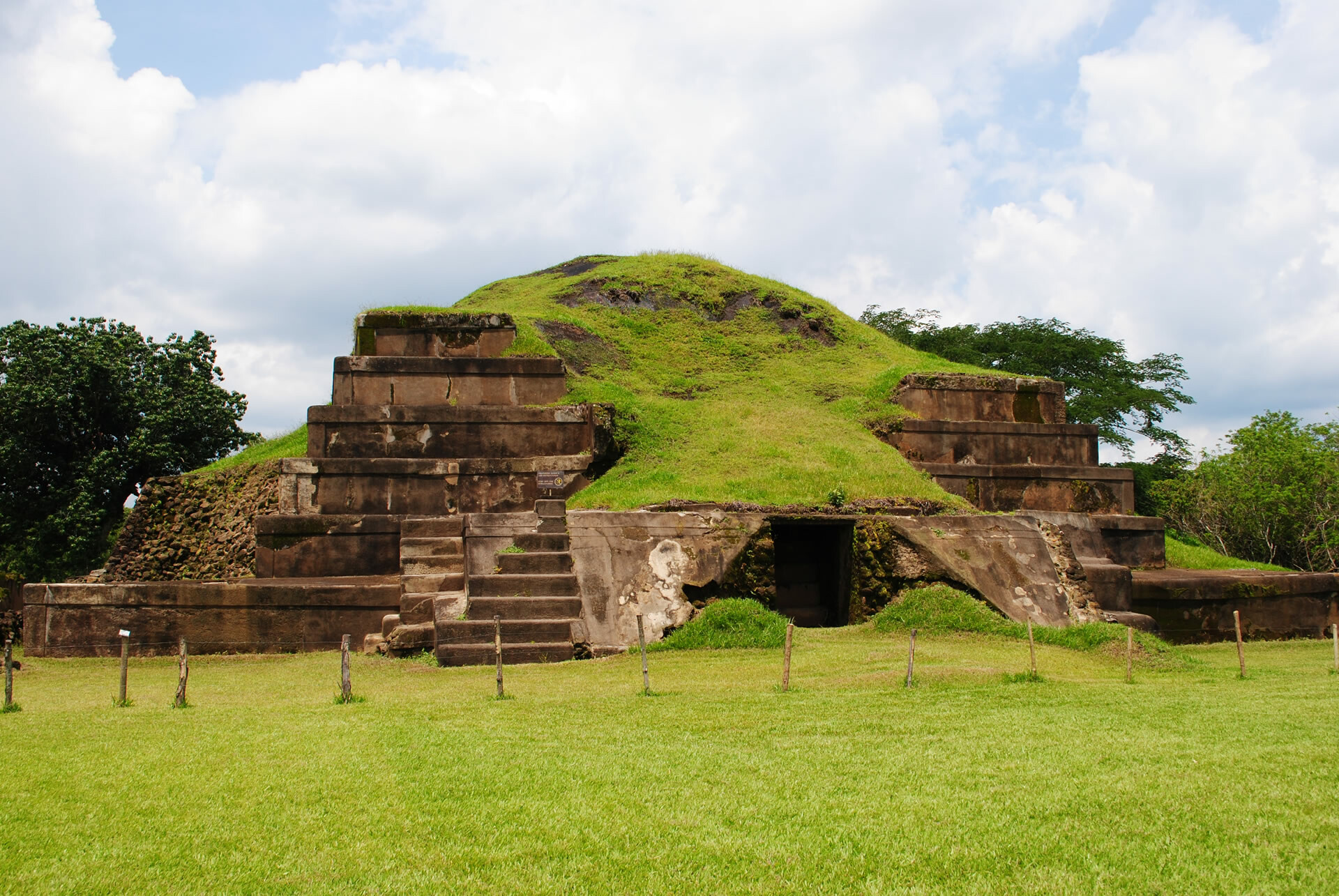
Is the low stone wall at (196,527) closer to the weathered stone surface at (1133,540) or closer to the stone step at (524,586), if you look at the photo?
the stone step at (524,586)

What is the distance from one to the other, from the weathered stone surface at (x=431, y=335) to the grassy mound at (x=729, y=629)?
6947 mm

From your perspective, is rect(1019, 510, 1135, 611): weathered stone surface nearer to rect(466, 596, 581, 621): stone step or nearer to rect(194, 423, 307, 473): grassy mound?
rect(466, 596, 581, 621): stone step

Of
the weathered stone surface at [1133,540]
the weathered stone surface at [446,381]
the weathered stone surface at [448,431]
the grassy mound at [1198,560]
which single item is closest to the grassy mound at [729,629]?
the weathered stone surface at [448,431]

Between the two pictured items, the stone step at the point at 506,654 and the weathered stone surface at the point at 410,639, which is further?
the weathered stone surface at the point at 410,639

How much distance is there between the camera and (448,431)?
14.6 metres

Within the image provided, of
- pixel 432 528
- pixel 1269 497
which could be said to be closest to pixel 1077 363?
pixel 1269 497

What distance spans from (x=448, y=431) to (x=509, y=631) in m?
5.35

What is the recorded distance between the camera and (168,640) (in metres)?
11.1

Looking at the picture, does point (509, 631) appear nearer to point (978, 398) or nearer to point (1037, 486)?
point (1037, 486)

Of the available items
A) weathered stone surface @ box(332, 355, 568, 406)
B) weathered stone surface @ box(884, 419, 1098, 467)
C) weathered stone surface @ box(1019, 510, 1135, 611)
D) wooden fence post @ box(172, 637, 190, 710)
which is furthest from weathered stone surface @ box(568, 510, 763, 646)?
weathered stone surface @ box(884, 419, 1098, 467)

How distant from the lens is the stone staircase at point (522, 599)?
9.77m

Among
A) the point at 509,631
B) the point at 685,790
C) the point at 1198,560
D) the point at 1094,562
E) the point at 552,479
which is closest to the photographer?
the point at 685,790

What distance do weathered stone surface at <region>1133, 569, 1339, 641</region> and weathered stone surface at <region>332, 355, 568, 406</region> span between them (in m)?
9.40

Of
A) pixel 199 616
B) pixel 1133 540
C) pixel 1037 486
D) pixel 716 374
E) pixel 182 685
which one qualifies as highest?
pixel 716 374
